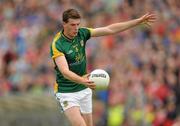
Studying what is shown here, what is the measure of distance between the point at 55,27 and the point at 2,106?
4539 mm

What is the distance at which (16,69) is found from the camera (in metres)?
22.7

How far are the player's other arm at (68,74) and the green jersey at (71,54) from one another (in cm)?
11

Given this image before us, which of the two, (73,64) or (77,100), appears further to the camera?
(77,100)

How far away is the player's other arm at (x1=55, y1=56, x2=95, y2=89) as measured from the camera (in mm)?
12031

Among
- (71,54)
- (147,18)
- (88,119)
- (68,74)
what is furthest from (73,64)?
(147,18)

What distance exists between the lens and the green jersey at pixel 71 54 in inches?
500

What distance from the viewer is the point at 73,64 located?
12.8 metres

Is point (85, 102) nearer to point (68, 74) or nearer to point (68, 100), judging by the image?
point (68, 100)

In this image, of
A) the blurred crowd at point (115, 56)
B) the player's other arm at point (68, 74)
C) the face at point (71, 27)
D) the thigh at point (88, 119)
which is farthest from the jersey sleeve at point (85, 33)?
the blurred crowd at point (115, 56)

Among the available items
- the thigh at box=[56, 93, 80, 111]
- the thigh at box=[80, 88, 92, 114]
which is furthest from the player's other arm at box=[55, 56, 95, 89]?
the thigh at box=[80, 88, 92, 114]

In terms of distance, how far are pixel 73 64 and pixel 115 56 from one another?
23.8 feet

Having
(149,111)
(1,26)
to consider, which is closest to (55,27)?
(1,26)

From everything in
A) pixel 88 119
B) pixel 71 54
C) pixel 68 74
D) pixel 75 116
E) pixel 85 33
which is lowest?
pixel 88 119

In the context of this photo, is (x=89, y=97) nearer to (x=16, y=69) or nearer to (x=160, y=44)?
(x=160, y=44)
